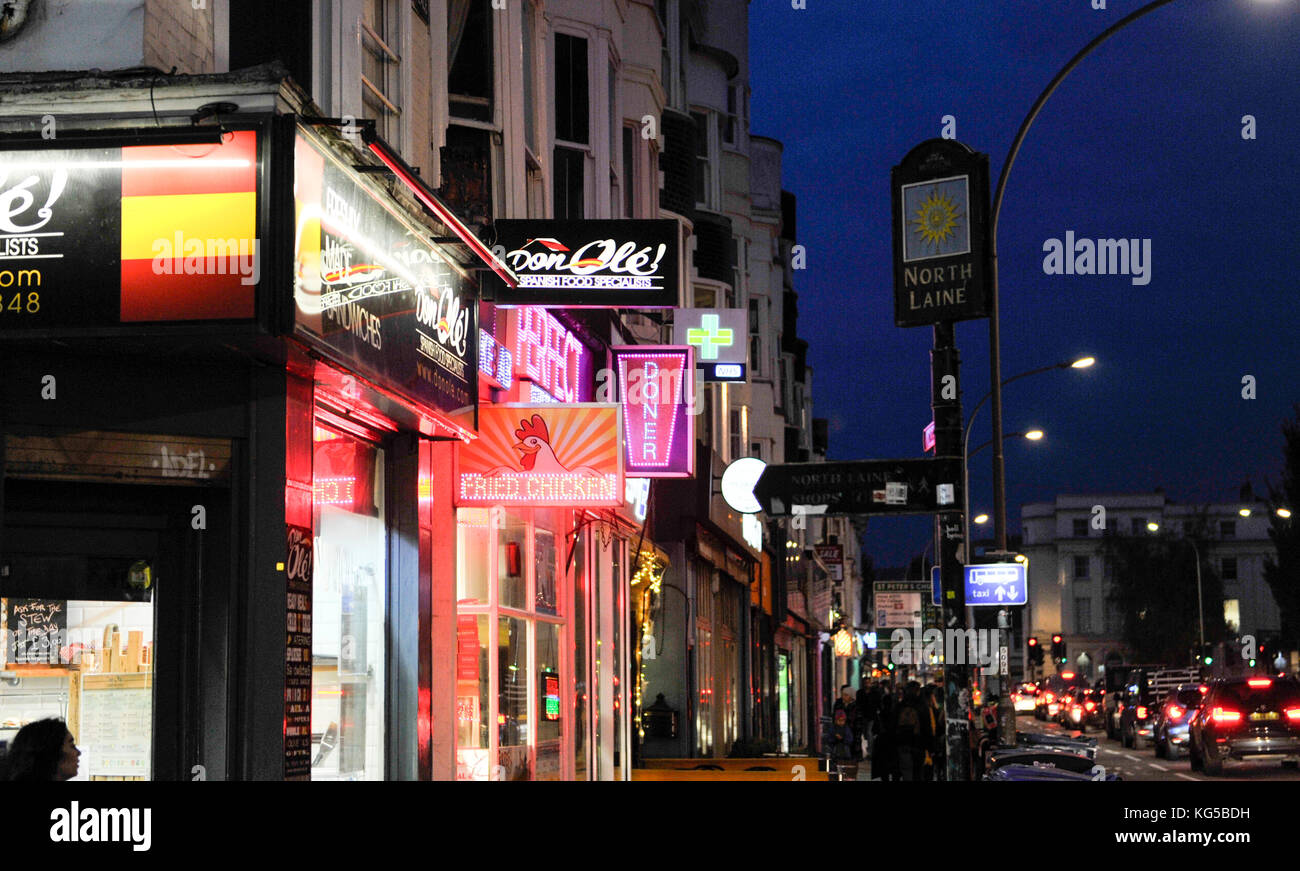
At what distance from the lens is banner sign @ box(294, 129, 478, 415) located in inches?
326

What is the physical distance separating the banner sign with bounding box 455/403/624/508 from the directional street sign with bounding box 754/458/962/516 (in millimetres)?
1540

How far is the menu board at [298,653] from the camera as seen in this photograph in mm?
8461

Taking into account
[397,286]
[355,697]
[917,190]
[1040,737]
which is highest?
[917,190]

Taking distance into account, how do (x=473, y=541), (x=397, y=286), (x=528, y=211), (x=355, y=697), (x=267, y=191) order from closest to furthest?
(x=267, y=191) → (x=397, y=286) → (x=355, y=697) → (x=473, y=541) → (x=528, y=211)

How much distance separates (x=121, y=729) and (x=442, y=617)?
387 cm

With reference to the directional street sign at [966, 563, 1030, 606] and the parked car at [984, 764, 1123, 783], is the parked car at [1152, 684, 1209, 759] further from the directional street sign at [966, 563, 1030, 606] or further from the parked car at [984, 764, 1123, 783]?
the parked car at [984, 764, 1123, 783]

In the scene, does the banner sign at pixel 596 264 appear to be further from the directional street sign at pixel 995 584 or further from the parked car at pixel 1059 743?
the parked car at pixel 1059 743

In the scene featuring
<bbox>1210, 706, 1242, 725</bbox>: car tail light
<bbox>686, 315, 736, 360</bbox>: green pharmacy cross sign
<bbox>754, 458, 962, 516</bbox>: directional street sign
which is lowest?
<bbox>1210, 706, 1242, 725</bbox>: car tail light

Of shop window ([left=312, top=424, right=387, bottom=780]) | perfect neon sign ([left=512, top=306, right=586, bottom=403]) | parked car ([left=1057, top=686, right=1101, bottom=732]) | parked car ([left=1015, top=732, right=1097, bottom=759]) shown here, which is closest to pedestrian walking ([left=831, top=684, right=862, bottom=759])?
parked car ([left=1015, top=732, right=1097, bottom=759])
